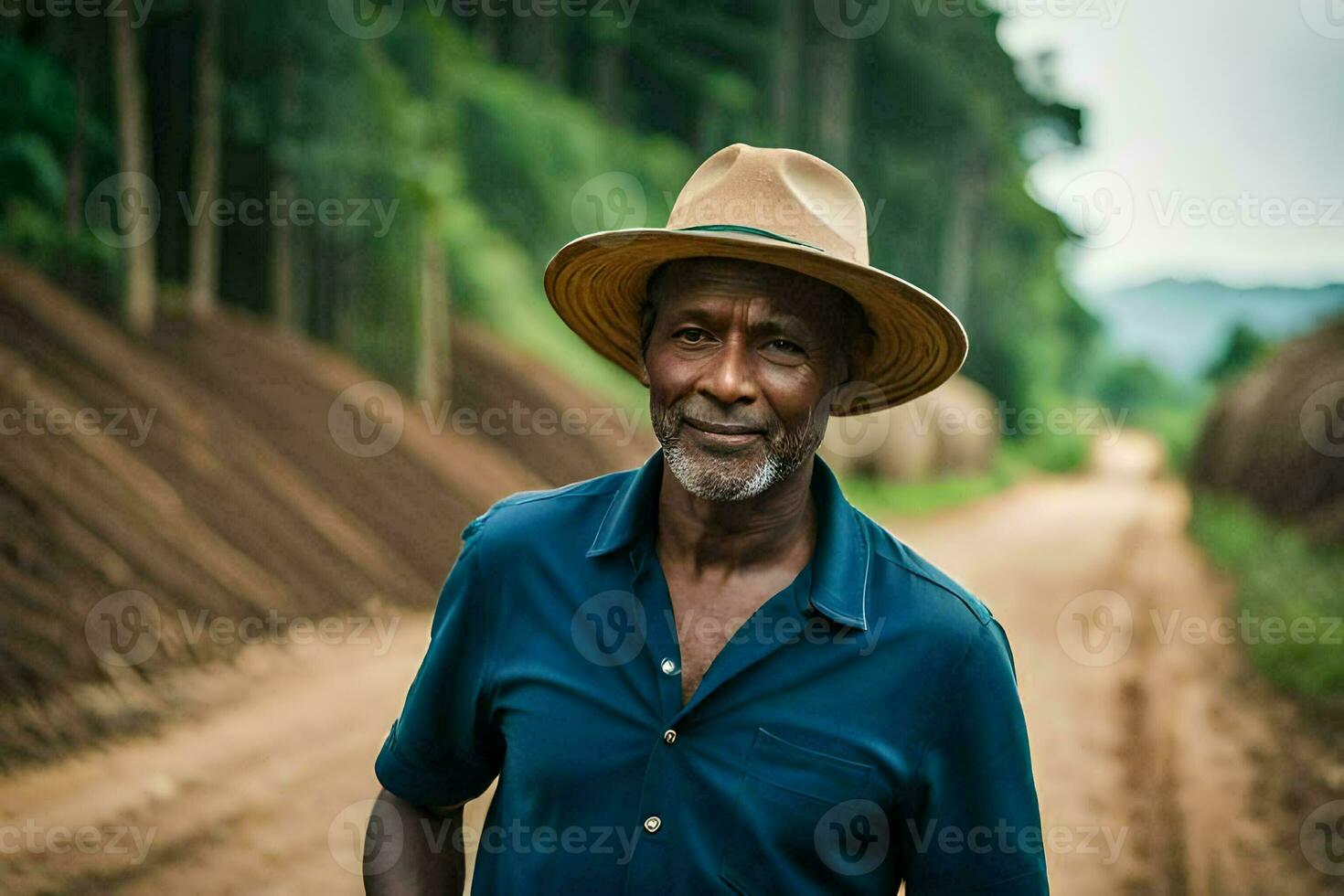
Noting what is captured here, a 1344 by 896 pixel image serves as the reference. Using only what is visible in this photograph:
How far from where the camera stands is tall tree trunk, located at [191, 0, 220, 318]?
8896 millimetres

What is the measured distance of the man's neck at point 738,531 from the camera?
6.83 feet

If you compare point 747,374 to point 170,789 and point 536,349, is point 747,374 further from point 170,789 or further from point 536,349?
point 536,349

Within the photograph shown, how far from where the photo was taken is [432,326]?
36.2 ft

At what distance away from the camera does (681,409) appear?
2031mm

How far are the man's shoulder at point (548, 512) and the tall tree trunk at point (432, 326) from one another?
8.82 metres

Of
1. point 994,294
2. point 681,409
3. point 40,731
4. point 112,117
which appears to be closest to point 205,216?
point 112,117

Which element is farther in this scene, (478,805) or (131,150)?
(131,150)

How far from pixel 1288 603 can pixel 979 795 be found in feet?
23.9

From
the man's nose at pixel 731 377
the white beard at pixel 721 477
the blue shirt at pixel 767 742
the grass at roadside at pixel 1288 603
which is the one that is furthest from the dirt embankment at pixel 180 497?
the grass at roadside at pixel 1288 603

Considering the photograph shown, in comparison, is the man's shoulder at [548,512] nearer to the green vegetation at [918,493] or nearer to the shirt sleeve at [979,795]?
the shirt sleeve at [979,795]

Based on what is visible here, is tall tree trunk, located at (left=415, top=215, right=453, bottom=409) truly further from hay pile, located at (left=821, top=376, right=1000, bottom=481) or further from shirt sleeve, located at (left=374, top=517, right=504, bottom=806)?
shirt sleeve, located at (left=374, top=517, right=504, bottom=806)

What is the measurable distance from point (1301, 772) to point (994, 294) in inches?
997

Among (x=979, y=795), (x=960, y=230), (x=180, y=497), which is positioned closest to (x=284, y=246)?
(x=180, y=497)

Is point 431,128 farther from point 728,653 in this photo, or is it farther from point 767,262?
point 728,653
